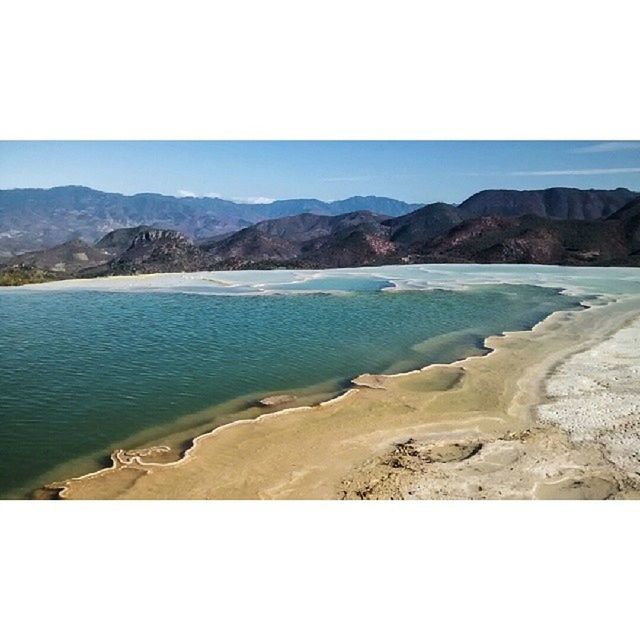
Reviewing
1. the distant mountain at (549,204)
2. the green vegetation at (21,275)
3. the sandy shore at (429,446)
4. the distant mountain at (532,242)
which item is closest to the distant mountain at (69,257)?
the green vegetation at (21,275)

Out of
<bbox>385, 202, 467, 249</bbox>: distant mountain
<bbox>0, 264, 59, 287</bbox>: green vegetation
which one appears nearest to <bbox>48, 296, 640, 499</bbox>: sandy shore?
<bbox>0, 264, 59, 287</bbox>: green vegetation

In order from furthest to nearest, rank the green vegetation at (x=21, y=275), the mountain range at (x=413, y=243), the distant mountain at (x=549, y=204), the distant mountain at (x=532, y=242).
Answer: the distant mountain at (x=549, y=204) → the distant mountain at (x=532, y=242) → the mountain range at (x=413, y=243) → the green vegetation at (x=21, y=275)

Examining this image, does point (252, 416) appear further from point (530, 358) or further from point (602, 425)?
point (530, 358)

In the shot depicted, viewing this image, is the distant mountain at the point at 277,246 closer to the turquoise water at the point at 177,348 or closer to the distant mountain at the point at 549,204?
the distant mountain at the point at 549,204

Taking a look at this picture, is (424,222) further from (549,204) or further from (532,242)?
(532,242)

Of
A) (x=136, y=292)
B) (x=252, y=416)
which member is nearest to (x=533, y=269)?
(x=136, y=292)

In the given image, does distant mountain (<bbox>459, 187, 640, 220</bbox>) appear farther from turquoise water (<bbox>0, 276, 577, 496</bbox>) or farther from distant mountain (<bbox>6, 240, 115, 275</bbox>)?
distant mountain (<bbox>6, 240, 115, 275</bbox>)
